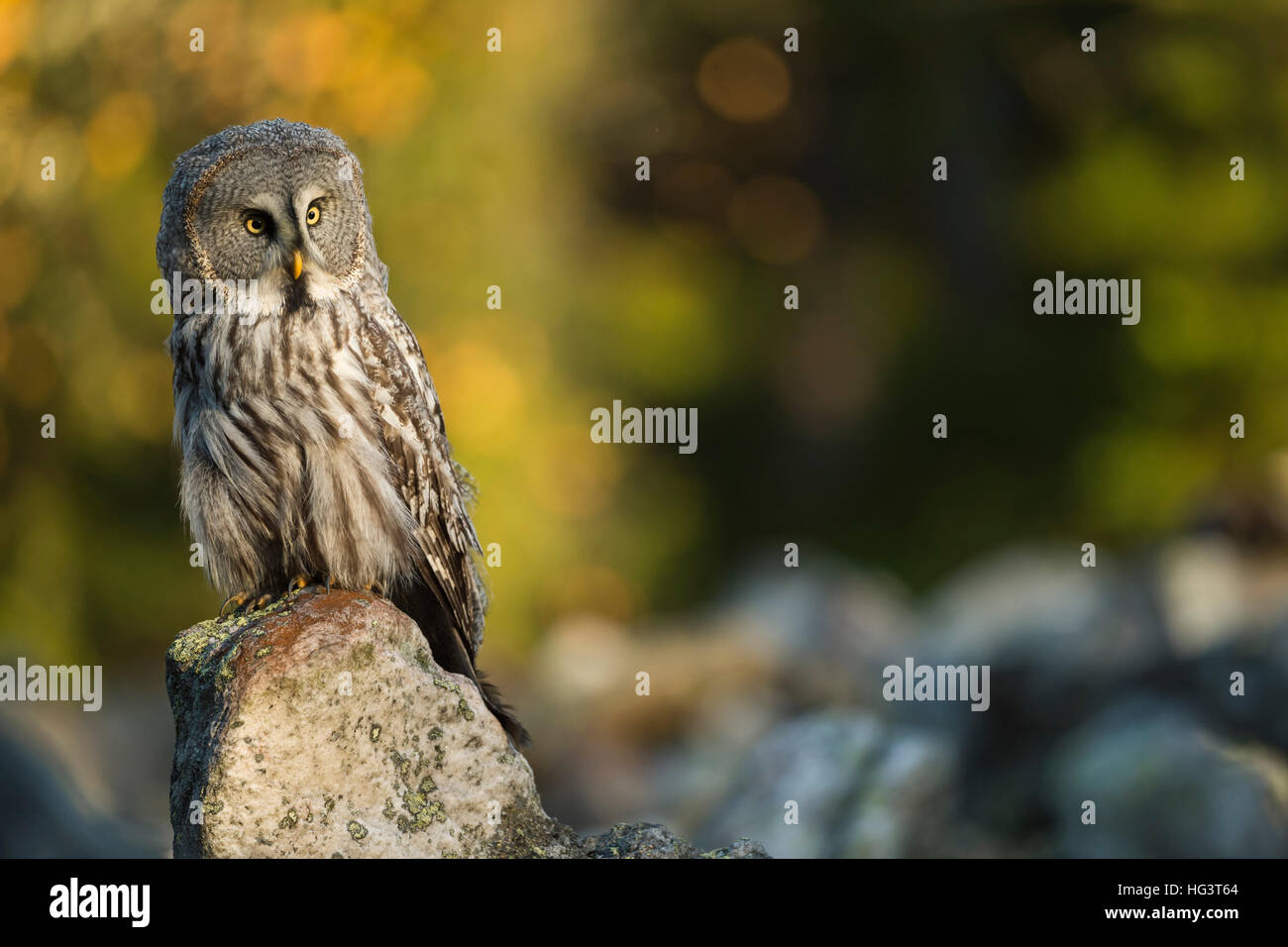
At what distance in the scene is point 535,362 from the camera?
31.2 feet

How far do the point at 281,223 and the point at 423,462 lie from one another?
753mm

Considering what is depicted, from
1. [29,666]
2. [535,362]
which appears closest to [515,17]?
[535,362]

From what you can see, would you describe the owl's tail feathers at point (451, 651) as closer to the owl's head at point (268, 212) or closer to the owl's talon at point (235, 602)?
the owl's talon at point (235, 602)

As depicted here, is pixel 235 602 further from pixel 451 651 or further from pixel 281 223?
pixel 281 223

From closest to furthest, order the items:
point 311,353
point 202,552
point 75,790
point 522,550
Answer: point 311,353
point 202,552
point 75,790
point 522,550

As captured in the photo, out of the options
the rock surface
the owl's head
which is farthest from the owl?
the rock surface

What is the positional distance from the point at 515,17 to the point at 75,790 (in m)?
5.61

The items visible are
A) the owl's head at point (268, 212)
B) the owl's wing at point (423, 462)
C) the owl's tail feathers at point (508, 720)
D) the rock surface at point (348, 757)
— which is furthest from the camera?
the owl's wing at point (423, 462)

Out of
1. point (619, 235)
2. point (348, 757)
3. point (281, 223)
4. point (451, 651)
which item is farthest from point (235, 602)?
point (619, 235)

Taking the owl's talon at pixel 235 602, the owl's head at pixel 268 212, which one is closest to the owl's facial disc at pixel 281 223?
the owl's head at pixel 268 212

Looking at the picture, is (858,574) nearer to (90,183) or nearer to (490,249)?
(490,249)

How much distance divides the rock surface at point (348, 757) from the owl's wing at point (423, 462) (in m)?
0.37

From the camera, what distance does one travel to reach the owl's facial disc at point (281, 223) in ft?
11.7

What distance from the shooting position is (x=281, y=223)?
3.59 metres
